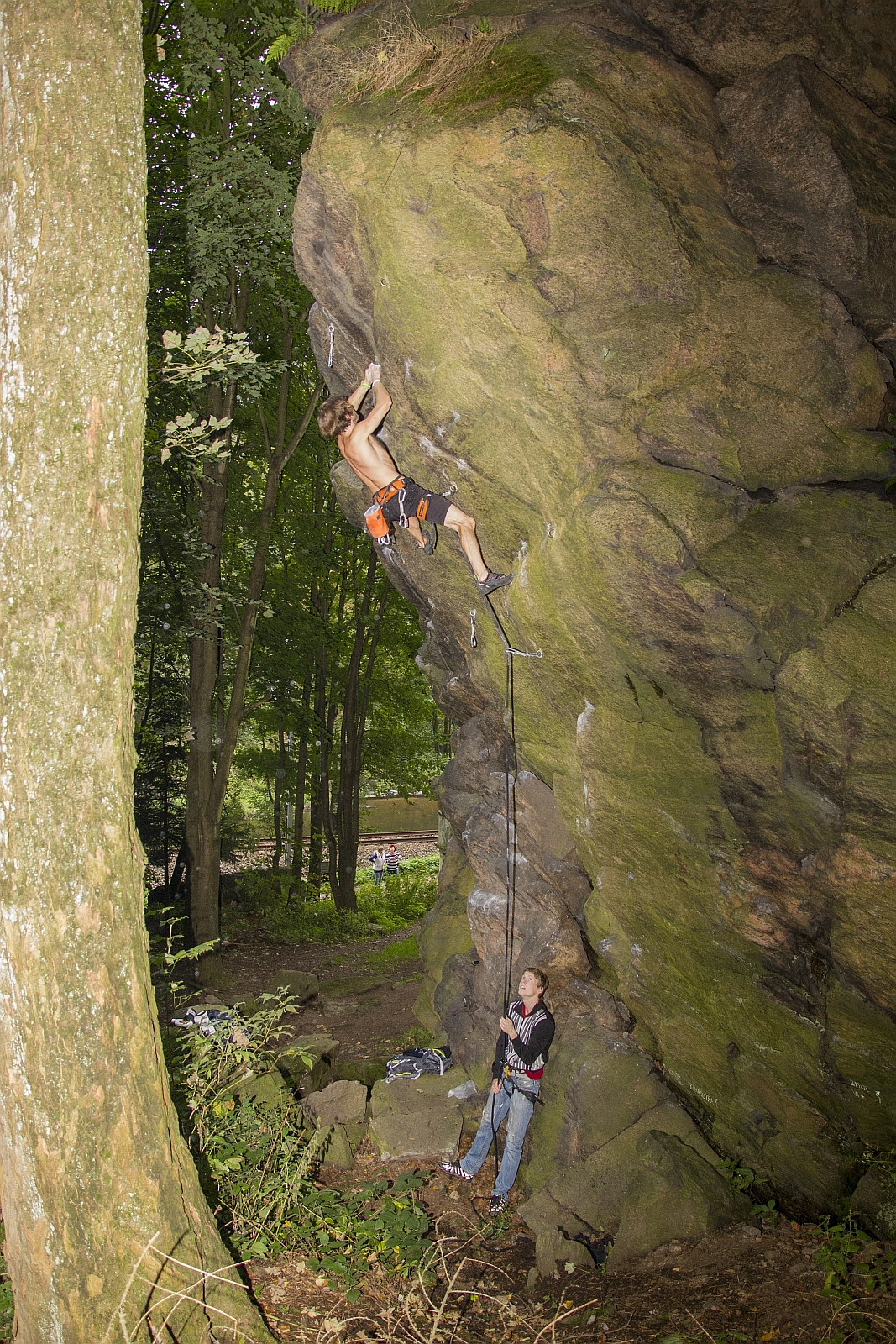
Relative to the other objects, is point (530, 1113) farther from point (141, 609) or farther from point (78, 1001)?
point (141, 609)

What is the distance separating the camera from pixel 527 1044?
6.96 metres

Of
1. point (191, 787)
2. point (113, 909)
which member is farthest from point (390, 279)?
point (191, 787)

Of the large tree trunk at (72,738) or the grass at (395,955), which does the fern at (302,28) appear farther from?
the grass at (395,955)

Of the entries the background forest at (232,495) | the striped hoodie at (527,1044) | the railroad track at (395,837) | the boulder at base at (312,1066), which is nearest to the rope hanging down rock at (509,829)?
the striped hoodie at (527,1044)

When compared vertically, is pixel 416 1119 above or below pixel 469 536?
below

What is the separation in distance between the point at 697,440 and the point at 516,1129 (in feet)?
18.9

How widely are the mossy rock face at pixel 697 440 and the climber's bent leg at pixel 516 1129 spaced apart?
483mm

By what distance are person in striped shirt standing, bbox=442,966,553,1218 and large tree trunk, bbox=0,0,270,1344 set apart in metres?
3.92

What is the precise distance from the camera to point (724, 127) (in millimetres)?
5742

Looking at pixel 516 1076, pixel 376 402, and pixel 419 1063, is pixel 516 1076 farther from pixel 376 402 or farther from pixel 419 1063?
pixel 376 402

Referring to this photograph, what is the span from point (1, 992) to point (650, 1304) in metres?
4.56

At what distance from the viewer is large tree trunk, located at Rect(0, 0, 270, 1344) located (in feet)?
10.5

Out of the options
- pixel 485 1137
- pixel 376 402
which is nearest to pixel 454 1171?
pixel 485 1137

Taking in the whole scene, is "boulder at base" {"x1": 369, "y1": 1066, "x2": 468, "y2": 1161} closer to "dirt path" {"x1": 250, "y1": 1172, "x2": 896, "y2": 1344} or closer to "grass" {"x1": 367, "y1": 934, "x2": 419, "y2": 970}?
"dirt path" {"x1": 250, "y1": 1172, "x2": 896, "y2": 1344}
